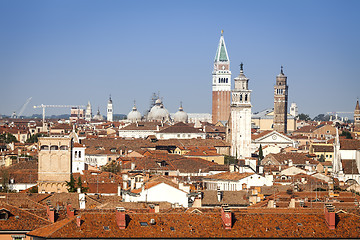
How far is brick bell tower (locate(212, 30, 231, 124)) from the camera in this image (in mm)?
183500

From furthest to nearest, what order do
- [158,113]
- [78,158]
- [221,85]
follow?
[158,113]
[221,85]
[78,158]

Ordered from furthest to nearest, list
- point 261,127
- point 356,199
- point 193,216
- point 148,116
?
point 148,116 → point 261,127 → point 356,199 → point 193,216

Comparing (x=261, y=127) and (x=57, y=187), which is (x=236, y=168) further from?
(x=261, y=127)

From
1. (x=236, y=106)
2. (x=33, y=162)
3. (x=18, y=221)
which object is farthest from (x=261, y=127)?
(x=18, y=221)

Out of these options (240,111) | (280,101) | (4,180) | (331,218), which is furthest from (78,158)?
(280,101)

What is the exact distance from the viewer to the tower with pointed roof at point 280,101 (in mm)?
152625

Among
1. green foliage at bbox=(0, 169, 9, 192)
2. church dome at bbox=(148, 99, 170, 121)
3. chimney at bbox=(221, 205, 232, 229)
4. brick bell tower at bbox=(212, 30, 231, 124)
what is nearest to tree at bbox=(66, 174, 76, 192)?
green foliage at bbox=(0, 169, 9, 192)

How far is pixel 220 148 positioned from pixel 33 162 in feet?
129

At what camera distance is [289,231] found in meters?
28.1

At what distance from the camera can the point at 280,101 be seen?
15362cm

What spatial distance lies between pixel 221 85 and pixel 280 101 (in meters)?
32.8

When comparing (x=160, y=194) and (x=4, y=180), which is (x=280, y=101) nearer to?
(x=4, y=180)

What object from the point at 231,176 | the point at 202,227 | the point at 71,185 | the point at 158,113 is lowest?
the point at 71,185

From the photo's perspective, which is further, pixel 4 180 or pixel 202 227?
pixel 4 180
